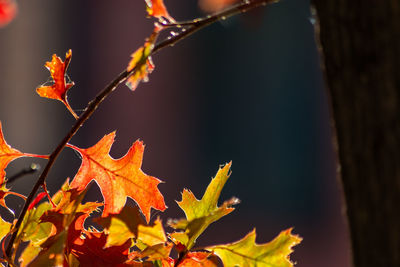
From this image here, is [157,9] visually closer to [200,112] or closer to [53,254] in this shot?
[53,254]

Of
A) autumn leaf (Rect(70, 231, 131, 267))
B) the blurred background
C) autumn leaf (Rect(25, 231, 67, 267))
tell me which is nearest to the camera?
autumn leaf (Rect(25, 231, 67, 267))

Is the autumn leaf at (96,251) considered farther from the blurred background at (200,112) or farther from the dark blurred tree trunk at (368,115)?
the blurred background at (200,112)

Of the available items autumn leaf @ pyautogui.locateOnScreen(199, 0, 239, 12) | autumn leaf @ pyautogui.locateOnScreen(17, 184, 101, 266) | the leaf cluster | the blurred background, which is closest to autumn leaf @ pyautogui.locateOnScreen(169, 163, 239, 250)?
the leaf cluster

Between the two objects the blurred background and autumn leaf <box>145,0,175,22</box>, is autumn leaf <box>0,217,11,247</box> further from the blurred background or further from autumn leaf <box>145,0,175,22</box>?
the blurred background

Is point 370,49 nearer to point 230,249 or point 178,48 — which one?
point 230,249

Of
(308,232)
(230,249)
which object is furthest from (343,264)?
(230,249)

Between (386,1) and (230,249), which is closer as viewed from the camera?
(386,1)

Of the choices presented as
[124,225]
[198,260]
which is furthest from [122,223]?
[198,260]
